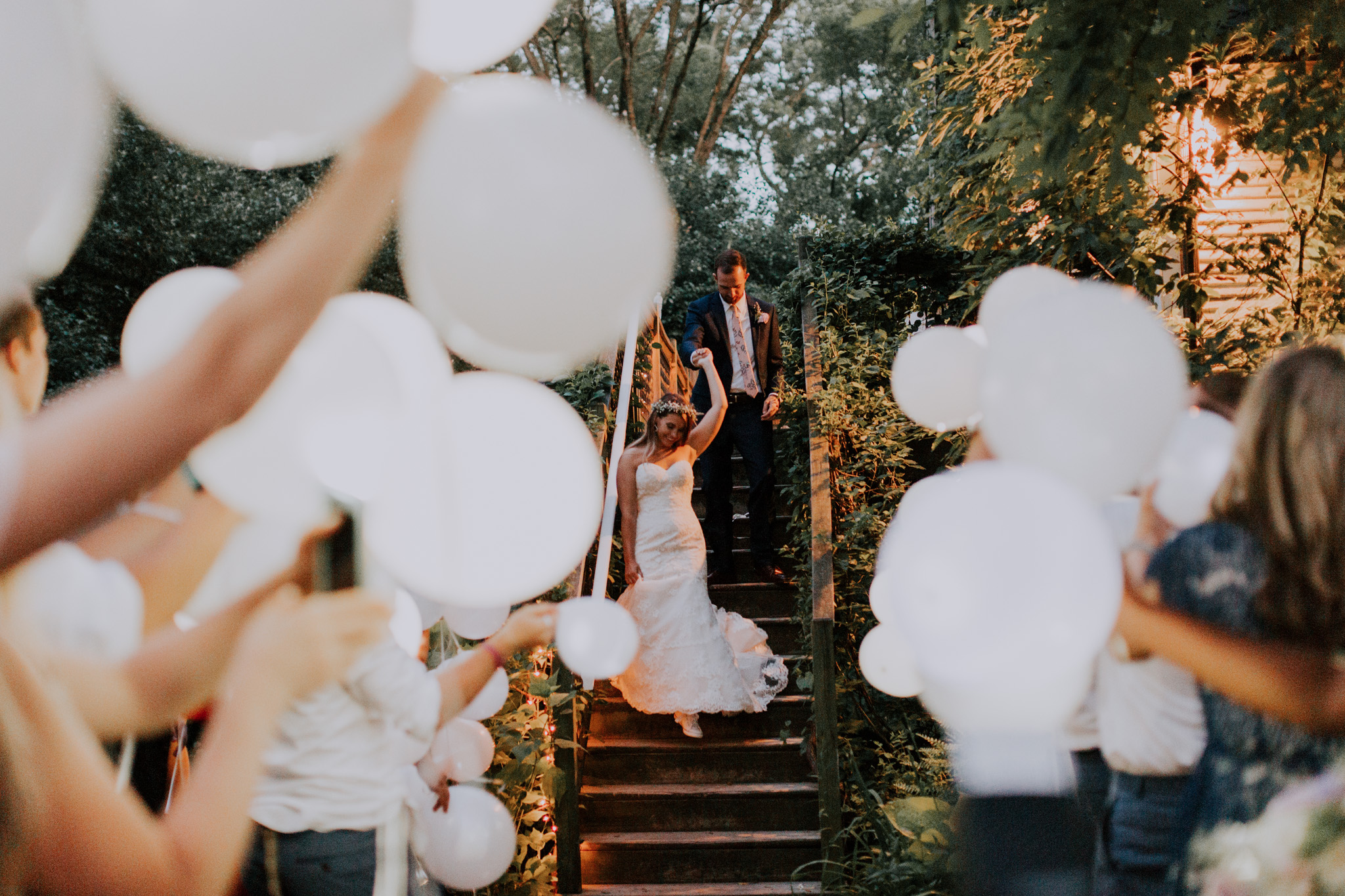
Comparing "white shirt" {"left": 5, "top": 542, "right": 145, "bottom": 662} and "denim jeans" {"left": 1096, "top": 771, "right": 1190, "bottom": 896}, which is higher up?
"white shirt" {"left": 5, "top": 542, "right": 145, "bottom": 662}

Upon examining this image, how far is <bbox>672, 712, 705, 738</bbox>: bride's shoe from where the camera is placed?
4758 millimetres

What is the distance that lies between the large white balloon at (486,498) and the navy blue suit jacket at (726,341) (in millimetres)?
3522

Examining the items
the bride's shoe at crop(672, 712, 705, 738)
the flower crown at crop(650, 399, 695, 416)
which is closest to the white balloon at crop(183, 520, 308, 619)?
the bride's shoe at crop(672, 712, 705, 738)

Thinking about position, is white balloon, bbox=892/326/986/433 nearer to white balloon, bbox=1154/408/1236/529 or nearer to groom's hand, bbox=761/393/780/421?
white balloon, bbox=1154/408/1236/529

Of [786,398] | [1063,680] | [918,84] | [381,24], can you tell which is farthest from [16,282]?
[786,398]

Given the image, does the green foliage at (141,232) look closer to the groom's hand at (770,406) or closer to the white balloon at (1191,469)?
the groom's hand at (770,406)

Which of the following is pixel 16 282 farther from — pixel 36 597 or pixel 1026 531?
pixel 1026 531

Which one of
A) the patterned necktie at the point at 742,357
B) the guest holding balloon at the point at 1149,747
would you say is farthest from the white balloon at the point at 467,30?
the patterned necktie at the point at 742,357

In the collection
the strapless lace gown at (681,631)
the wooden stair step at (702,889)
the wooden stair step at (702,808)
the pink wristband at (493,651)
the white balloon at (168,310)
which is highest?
the white balloon at (168,310)

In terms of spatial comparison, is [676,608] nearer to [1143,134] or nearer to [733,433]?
[733,433]

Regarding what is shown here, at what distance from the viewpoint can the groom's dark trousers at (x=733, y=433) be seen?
5.75 meters

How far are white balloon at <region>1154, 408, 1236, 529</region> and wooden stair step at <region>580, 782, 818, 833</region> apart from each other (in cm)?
317

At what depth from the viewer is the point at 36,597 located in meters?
1.01

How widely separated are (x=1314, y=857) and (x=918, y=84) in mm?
4463
